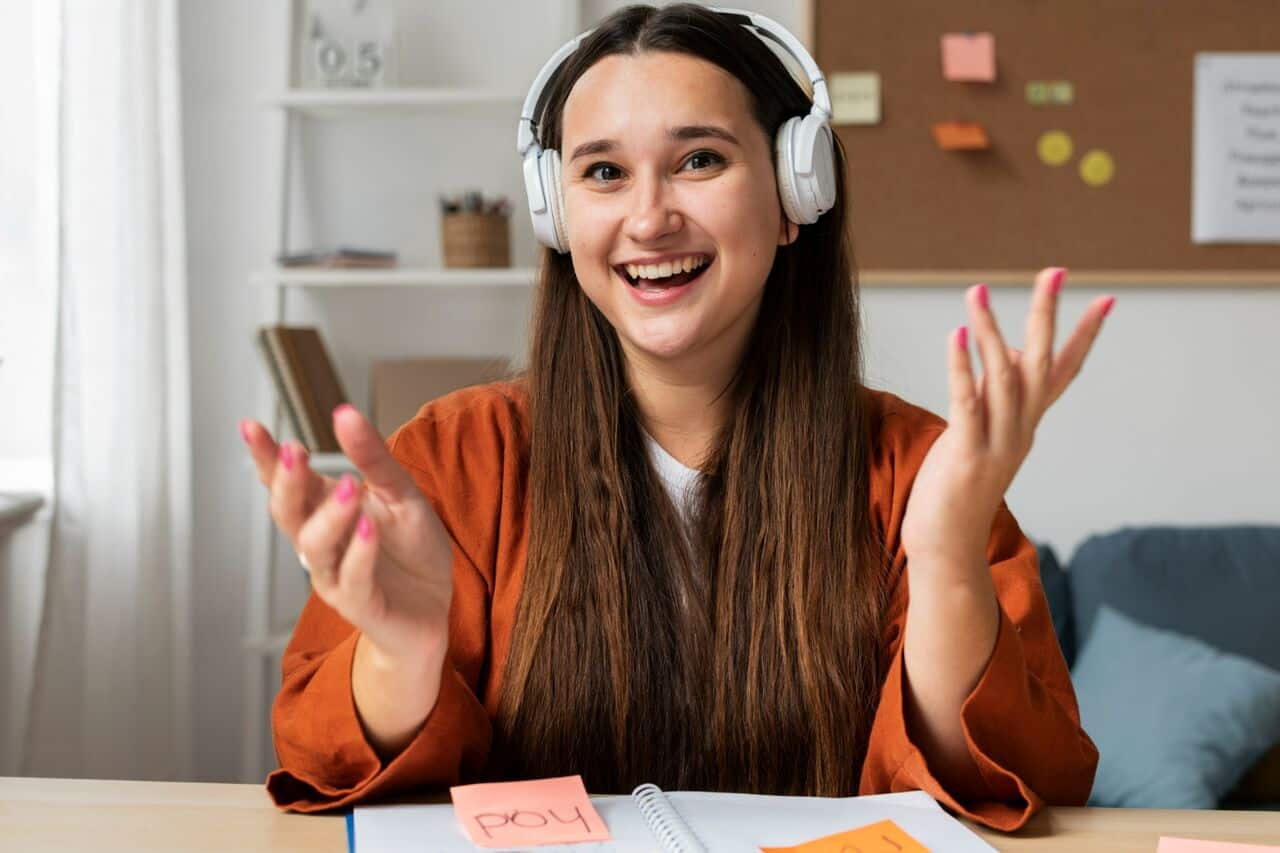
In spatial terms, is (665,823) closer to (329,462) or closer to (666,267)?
(666,267)

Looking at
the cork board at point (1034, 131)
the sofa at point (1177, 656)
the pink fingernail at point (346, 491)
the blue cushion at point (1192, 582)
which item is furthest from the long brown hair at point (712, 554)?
the cork board at point (1034, 131)

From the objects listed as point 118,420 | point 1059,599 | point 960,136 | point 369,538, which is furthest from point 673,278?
point 960,136

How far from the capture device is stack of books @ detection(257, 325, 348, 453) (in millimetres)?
2379

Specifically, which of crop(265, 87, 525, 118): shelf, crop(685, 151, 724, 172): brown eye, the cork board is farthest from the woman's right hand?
the cork board

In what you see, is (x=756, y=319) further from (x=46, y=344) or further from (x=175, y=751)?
(x=175, y=751)

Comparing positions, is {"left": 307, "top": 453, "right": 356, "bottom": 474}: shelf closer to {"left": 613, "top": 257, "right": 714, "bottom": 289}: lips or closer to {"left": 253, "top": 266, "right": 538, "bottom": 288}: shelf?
{"left": 253, "top": 266, "right": 538, "bottom": 288}: shelf

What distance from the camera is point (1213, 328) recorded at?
2672 mm

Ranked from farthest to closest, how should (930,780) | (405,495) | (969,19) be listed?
(969,19) < (930,780) < (405,495)

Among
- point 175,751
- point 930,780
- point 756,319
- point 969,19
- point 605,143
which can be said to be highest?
point 969,19

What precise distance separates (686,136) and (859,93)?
1533 mm

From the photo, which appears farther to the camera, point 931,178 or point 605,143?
point 931,178

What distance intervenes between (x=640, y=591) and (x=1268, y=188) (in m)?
1.95

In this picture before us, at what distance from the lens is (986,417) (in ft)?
2.87

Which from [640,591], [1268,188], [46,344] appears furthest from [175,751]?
[1268,188]
